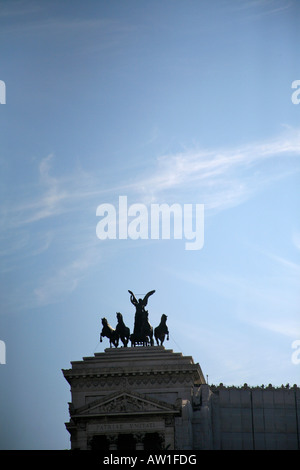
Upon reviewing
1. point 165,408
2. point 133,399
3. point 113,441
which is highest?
point 133,399

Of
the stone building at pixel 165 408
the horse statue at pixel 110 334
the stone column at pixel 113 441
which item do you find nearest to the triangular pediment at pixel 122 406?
the stone building at pixel 165 408

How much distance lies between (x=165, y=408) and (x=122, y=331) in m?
A: 13.8

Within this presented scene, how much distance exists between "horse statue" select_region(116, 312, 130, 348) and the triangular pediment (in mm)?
11580

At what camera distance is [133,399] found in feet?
330

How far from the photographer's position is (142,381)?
109 meters

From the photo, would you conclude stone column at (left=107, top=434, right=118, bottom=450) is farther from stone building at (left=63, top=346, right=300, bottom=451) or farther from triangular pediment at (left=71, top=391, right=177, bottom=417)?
triangular pediment at (left=71, top=391, right=177, bottom=417)

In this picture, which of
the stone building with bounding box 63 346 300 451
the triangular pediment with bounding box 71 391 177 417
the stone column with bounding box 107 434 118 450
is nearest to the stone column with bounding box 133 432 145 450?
the stone building with bounding box 63 346 300 451

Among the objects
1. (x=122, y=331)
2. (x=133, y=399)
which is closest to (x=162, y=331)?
(x=122, y=331)

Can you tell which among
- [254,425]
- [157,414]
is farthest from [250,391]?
[157,414]

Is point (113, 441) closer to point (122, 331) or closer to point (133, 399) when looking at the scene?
point (133, 399)

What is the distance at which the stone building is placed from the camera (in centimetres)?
9988
